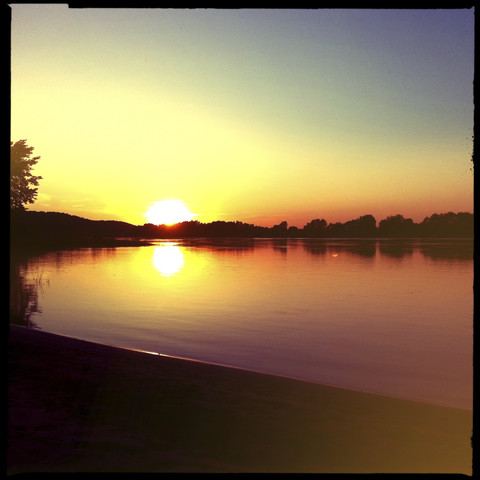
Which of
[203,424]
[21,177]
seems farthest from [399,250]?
[203,424]

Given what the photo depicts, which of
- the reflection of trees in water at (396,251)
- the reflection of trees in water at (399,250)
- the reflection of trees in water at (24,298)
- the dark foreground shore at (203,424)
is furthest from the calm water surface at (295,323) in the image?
the reflection of trees in water at (396,251)

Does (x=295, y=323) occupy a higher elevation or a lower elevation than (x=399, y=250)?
lower

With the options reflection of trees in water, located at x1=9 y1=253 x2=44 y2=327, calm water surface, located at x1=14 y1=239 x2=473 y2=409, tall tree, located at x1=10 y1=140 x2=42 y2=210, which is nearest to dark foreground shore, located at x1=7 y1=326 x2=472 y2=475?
calm water surface, located at x1=14 y1=239 x2=473 y2=409

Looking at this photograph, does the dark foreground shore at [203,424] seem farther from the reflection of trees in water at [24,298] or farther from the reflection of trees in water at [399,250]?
the reflection of trees in water at [399,250]

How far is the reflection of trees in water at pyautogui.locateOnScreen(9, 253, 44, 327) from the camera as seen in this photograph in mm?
21516

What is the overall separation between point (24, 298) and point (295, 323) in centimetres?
1536

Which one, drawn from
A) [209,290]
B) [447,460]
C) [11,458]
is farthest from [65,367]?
[209,290]

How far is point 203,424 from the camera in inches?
289

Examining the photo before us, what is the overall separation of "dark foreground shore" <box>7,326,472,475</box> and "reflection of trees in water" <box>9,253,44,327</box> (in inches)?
475

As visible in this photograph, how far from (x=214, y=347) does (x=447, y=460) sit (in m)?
11.2

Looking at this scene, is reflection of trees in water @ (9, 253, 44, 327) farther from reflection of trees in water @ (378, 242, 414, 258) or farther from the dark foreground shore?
reflection of trees in water @ (378, 242, 414, 258)

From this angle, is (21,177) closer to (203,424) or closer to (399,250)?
(203,424)
